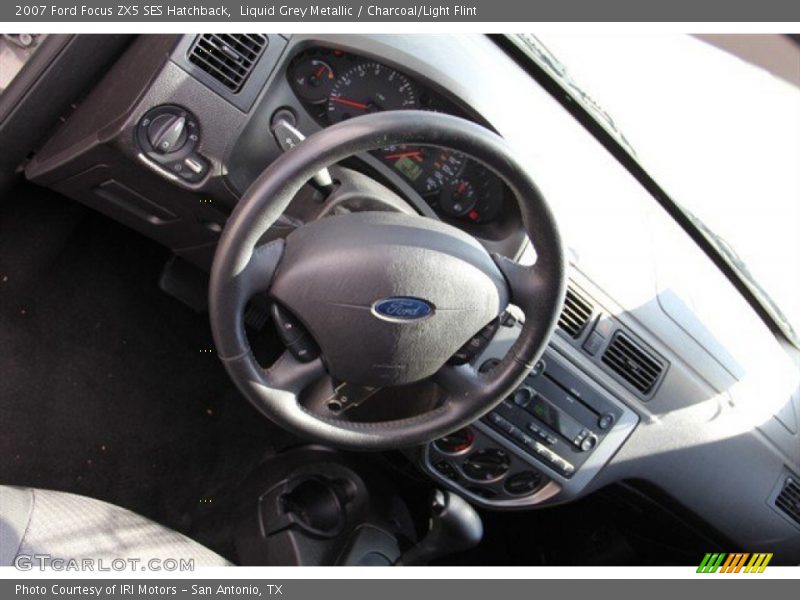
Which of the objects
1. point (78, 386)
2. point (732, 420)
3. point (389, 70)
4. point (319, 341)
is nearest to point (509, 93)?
point (389, 70)

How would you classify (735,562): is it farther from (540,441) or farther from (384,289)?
(384,289)

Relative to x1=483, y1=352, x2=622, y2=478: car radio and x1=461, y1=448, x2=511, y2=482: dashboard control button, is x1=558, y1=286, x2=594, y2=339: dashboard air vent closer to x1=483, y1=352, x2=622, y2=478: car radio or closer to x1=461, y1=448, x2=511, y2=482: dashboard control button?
x1=483, y1=352, x2=622, y2=478: car radio

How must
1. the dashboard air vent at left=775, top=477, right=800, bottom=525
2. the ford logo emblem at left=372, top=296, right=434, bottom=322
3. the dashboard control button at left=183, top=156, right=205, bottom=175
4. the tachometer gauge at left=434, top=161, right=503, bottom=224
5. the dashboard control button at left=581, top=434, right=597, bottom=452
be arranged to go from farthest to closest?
the dashboard air vent at left=775, top=477, right=800, bottom=525 < the dashboard control button at left=581, top=434, right=597, bottom=452 < the tachometer gauge at left=434, top=161, right=503, bottom=224 < the dashboard control button at left=183, top=156, right=205, bottom=175 < the ford logo emblem at left=372, top=296, right=434, bottom=322

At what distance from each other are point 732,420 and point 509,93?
3.02ft

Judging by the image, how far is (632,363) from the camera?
6.59 feet

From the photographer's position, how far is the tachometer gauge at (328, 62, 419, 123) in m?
1.73

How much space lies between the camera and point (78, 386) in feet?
7.72

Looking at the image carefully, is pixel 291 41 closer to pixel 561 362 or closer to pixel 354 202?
pixel 354 202

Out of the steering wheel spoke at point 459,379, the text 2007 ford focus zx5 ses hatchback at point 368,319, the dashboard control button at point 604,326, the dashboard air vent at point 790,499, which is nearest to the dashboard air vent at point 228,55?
the text 2007 ford focus zx5 ses hatchback at point 368,319

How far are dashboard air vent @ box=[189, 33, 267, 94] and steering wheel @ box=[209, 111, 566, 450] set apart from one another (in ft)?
1.21

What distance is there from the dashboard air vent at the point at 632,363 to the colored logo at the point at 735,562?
0.62m

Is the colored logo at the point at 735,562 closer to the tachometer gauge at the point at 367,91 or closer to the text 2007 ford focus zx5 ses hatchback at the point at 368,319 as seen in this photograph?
the text 2007 ford focus zx5 ses hatchback at the point at 368,319

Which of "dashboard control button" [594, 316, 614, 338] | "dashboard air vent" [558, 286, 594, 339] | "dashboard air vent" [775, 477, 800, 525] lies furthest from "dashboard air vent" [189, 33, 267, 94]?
"dashboard air vent" [775, 477, 800, 525]

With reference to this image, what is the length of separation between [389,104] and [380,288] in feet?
1.61
